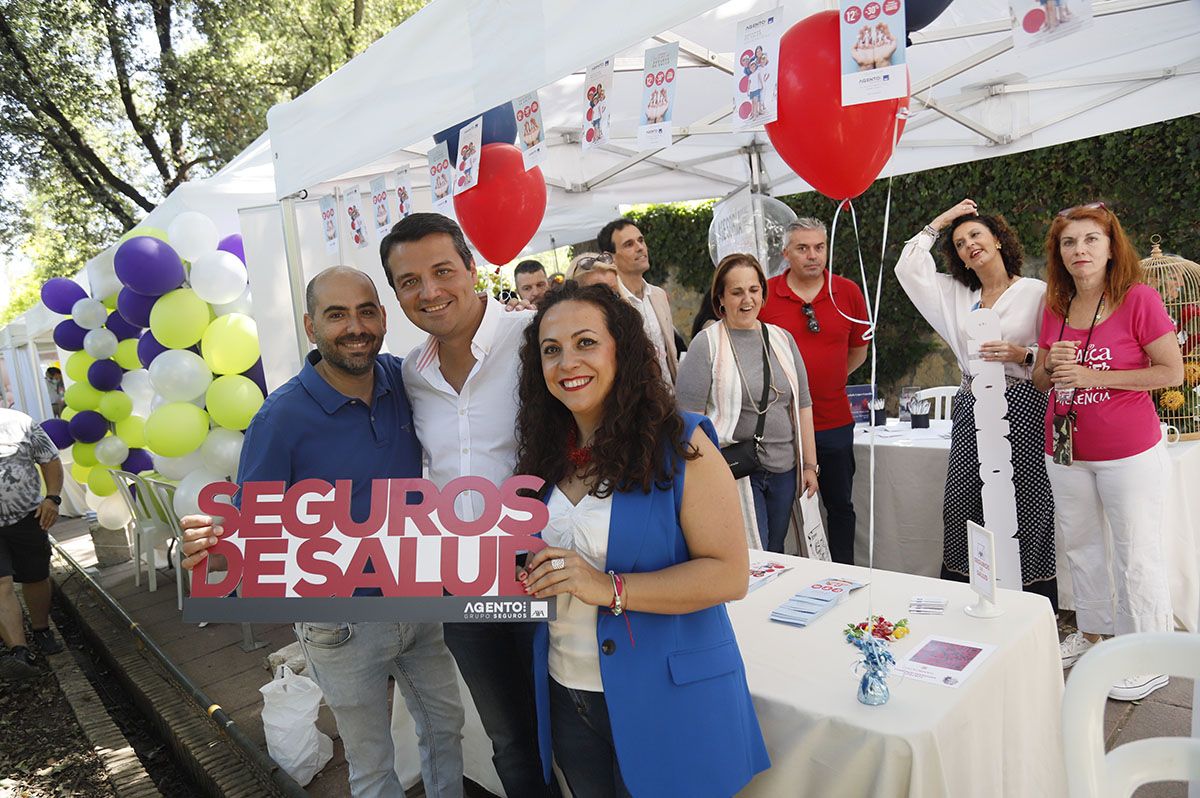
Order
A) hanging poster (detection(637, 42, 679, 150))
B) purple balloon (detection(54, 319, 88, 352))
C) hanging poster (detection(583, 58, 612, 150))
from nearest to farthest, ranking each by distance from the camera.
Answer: hanging poster (detection(637, 42, 679, 150)) → hanging poster (detection(583, 58, 612, 150)) → purple balloon (detection(54, 319, 88, 352))

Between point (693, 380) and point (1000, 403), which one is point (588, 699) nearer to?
point (693, 380)

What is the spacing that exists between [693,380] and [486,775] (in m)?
1.64

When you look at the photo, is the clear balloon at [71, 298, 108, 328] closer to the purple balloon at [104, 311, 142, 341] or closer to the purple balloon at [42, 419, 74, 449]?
the purple balloon at [104, 311, 142, 341]

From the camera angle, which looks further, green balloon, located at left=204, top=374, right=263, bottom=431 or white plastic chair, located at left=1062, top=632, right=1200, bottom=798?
green balloon, located at left=204, top=374, right=263, bottom=431

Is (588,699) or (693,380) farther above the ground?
(693,380)

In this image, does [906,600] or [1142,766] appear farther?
[906,600]

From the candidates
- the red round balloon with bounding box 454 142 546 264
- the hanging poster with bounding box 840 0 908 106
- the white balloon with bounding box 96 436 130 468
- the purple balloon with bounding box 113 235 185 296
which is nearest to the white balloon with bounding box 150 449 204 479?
the purple balloon with bounding box 113 235 185 296

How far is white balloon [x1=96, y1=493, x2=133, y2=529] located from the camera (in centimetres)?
635

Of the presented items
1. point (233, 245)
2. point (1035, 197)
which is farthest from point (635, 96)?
point (1035, 197)

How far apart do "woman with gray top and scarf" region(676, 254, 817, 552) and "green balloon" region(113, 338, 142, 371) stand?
4845mm

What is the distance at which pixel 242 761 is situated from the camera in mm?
3053

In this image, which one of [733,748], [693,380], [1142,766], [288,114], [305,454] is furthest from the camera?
[693,380]

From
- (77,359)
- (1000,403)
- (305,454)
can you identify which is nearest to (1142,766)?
(305,454)

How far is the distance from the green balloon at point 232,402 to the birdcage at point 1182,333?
14.8 ft
